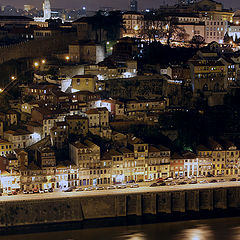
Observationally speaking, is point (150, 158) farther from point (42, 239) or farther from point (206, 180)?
point (42, 239)

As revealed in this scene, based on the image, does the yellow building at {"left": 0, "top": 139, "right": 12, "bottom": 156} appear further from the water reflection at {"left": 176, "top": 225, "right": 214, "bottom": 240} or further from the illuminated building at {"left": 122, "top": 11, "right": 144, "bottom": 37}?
the illuminated building at {"left": 122, "top": 11, "right": 144, "bottom": 37}

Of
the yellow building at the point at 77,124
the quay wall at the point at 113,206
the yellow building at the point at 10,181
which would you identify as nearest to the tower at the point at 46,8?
the yellow building at the point at 77,124

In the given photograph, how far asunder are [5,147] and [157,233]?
387 inches

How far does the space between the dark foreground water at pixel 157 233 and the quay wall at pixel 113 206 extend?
136cm

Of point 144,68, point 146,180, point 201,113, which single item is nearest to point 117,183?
point 146,180

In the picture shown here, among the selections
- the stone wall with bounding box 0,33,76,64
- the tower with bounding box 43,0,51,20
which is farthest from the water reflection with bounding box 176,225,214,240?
the tower with bounding box 43,0,51,20

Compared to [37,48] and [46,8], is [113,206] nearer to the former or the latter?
[37,48]

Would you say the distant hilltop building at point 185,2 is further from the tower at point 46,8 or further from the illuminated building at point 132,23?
the illuminated building at point 132,23

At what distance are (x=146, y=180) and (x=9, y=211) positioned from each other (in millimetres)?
7699

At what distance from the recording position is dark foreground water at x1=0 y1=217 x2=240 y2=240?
2758 centimetres

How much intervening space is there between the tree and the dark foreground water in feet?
72.7

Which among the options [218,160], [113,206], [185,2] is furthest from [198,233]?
[185,2]

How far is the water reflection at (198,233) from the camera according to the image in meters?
27.7

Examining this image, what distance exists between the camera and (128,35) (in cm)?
5094
